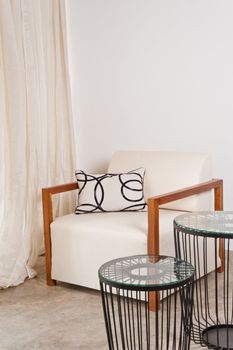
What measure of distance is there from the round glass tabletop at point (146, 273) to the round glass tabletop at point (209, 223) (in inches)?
7.5

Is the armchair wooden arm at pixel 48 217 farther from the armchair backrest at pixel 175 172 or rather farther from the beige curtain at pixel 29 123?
the armchair backrest at pixel 175 172

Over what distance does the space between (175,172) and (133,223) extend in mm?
513

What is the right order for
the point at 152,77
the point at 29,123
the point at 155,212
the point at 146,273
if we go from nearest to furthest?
the point at 146,273 → the point at 155,212 → the point at 29,123 → the point at 152,77

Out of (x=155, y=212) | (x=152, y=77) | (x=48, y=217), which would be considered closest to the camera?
(x=155, y=212)

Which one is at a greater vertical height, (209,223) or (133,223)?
(209,223)

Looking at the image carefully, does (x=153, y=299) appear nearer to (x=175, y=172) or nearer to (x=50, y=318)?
(x=50, y=318)

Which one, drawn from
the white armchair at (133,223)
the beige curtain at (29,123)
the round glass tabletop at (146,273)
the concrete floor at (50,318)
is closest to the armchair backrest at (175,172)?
the white armchair at (133,223)

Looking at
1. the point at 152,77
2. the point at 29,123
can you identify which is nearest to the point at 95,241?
the point at 29,123

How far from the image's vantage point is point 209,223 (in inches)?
86.4

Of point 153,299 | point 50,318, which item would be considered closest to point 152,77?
point 153,299

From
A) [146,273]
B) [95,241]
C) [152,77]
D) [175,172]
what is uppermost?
[152,77]

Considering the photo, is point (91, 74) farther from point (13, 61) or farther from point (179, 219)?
point (179, 219)

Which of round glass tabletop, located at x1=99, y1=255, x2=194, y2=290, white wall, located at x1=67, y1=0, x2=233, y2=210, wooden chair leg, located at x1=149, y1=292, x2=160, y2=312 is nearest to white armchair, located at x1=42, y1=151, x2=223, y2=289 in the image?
wooden chair leg, located at x1=149, y1=292, x2=160, y2=312

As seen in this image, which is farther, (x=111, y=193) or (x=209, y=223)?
(x=111, y=193)
